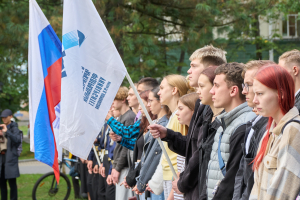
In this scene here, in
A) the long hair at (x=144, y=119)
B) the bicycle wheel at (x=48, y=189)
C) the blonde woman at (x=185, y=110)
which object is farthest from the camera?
the bicycle wheel at (x=48, y=189)

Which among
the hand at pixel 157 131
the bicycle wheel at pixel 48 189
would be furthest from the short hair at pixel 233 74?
the bicycle wheel at pixel 48 189

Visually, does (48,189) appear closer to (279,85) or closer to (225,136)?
(225,136)

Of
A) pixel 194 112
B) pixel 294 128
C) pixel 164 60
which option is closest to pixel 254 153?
pixel 294 128

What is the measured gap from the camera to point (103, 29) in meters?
4.21

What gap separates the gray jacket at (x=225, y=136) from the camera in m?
3.31

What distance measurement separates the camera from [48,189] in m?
9.23

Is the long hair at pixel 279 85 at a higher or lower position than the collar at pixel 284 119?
higher

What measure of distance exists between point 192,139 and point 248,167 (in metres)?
1.19

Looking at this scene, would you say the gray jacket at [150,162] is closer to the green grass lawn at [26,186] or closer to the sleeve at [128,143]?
the sleeve at [128,143]

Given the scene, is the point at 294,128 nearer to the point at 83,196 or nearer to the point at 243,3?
the point at 83,196

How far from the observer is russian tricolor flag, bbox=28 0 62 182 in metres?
5.06

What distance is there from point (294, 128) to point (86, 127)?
7.27 feet

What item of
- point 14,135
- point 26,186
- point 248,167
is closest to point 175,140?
point 248,167

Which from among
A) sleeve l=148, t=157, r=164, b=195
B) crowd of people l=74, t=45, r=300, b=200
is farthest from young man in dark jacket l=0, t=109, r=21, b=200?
sleeve l=148, t=157, r=164, b=195
